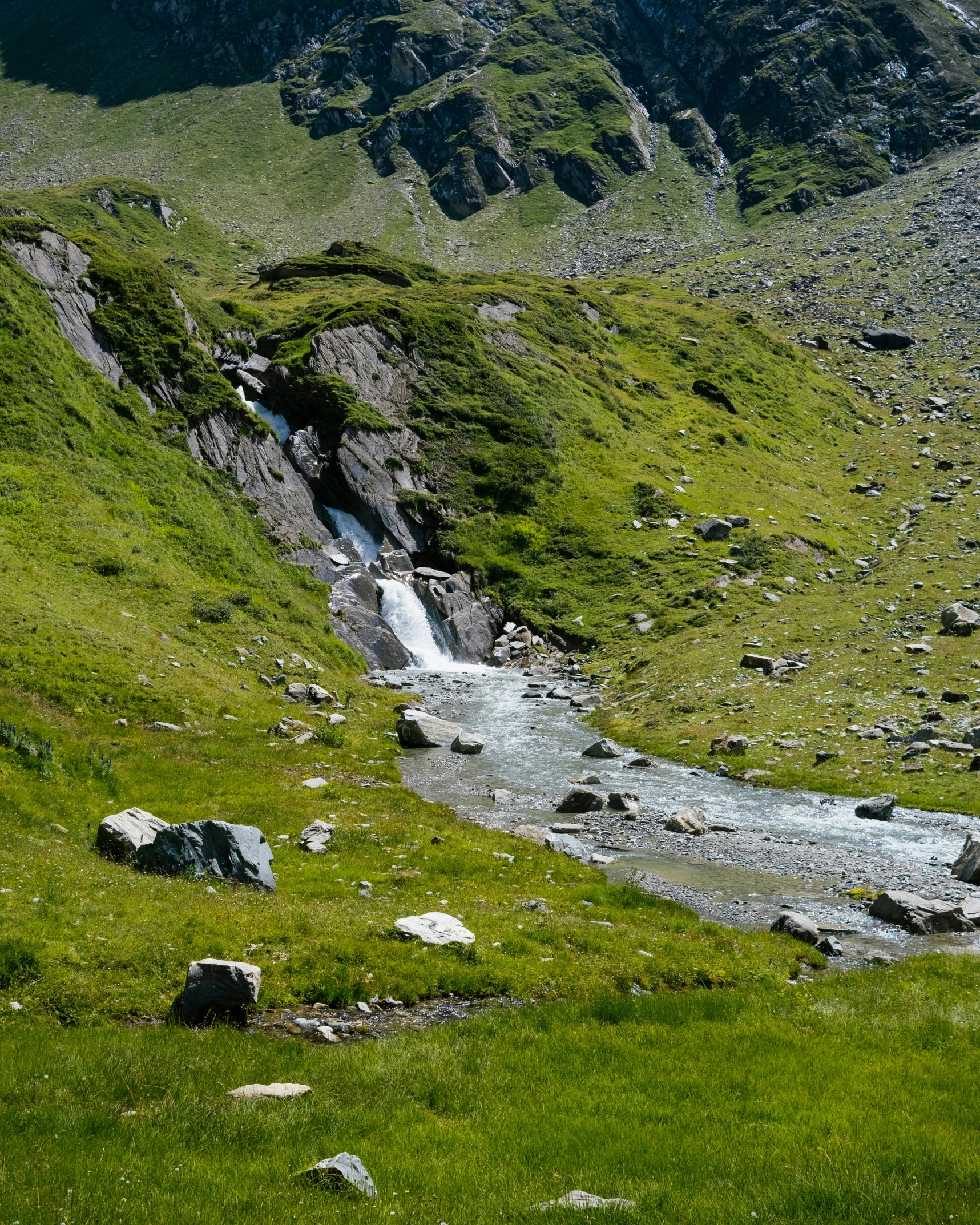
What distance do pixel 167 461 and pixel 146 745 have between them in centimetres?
3034

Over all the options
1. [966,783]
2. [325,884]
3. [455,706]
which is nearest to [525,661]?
[455,706]

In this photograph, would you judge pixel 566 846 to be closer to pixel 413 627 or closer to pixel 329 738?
pixel 329 738

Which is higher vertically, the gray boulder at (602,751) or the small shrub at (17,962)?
the small shrub at (17,962)

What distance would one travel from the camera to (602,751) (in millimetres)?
35656

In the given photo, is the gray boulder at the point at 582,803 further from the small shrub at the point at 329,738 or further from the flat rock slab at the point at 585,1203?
Result: the flat rock slab at the point at 585,1203

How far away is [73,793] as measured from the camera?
63.7 feet

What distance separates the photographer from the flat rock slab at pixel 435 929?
1510cm

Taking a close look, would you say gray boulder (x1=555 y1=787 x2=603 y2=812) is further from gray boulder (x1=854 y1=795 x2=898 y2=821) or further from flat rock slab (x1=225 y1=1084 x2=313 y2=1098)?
flat rock slab (x1=225 y1=1084 x2=313 y2=1098)

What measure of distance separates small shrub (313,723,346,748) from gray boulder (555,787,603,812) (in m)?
9.00

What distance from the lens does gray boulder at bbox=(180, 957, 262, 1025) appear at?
11.5 m

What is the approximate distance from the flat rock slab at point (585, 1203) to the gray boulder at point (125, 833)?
12285 millimetres

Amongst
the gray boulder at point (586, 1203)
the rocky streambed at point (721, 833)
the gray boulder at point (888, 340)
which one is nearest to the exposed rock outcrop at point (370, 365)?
the rocky streambed at point (721, 833)

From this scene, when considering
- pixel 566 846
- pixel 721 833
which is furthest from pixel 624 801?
pixel 566 846

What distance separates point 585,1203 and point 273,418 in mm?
72017
